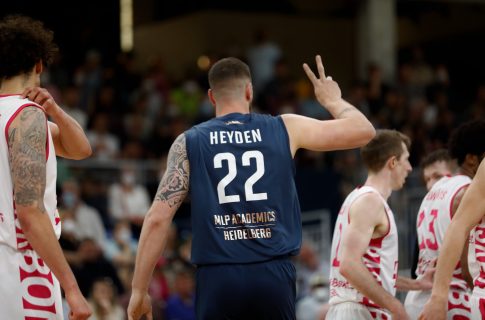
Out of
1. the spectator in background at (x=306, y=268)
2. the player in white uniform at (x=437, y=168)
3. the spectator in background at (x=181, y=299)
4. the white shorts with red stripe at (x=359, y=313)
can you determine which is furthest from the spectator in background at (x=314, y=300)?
the white shorts with red stripe at (x=359, y=313)

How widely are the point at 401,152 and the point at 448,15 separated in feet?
73.3

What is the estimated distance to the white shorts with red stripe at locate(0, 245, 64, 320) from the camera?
5805 millimetres

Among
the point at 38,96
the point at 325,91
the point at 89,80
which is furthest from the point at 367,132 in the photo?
the point at 89,80

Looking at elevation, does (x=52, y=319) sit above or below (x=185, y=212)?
above

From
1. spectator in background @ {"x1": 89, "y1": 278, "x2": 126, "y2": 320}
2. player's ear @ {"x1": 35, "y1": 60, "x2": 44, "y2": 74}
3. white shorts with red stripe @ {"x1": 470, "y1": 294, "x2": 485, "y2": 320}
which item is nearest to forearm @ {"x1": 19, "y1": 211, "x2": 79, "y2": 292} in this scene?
player's ear @ {"x1": 35, "y1": 60, "x2": 44, "y2": 74}

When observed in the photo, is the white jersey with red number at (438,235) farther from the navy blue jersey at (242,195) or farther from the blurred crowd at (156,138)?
the blurred crowd at (156,138)

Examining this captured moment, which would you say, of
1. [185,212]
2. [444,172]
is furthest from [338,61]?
[444,172]

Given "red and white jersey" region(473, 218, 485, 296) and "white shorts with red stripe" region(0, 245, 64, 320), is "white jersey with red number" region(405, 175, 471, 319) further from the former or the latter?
"white shorts with red stripe" region(0, 245, 64, 320)

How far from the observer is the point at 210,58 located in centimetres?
2258

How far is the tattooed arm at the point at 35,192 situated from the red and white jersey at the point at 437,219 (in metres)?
3.31

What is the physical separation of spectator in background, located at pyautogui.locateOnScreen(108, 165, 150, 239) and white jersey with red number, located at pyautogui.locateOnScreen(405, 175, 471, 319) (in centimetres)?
898

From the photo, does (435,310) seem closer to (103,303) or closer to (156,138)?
(103,303)

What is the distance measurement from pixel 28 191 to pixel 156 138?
13.2m

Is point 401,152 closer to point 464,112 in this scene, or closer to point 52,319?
point 52,319
